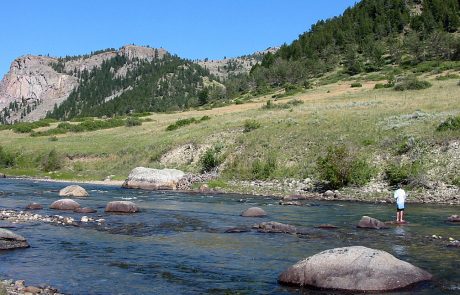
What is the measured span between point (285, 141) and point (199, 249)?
1476 inches

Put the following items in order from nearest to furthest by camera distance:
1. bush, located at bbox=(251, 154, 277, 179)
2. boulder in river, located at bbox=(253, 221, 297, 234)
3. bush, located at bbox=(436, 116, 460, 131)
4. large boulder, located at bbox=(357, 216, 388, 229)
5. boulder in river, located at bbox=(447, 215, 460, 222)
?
boulder in river, located at bbox=(253, 221, 297, 234), large boulder, located at bbox=(357, 216, 388, 229), boulder in river, located at bbox=(447, 215, 460, 222), bush, located at bbox=(436, 116, 460, 131), bush, located at bbox=(251, 154, 277, 179)

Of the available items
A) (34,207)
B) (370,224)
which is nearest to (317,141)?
(370,224)

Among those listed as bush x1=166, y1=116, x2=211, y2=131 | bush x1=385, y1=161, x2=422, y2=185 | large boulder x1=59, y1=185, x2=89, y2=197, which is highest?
bush x1=166, y1=116, x2=211, y2=131

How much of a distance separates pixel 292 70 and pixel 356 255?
127 meters

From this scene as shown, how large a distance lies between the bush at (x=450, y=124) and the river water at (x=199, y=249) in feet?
52.0

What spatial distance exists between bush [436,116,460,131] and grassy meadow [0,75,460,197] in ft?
2.97

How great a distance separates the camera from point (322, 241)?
70.5 feet

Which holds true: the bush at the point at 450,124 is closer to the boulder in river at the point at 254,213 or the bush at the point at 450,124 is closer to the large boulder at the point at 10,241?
the boulder in river at the point at 254,213

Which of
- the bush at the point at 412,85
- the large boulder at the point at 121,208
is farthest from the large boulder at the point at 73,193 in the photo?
the bush at the point at 412,85

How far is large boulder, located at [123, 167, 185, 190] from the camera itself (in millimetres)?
50094

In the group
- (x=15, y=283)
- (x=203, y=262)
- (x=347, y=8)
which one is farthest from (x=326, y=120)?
(x=347, y=8)

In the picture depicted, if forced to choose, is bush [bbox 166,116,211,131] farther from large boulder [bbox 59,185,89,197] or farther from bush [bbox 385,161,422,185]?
bush [bbox 385,161,422,185]

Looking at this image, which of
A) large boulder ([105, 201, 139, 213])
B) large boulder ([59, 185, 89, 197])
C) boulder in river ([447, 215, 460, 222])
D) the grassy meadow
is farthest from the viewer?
the grassy meadow


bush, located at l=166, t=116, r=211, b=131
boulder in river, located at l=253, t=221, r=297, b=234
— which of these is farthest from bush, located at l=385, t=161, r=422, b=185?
bush, located at l=166, t=116, r=211, b=131
